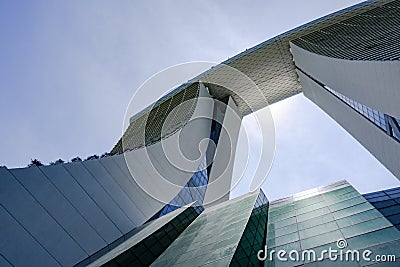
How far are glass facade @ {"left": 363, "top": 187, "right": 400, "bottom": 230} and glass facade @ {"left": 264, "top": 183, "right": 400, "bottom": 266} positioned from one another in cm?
70

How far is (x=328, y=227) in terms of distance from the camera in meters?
13.5

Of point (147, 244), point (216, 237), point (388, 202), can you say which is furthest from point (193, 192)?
point (216, 237)

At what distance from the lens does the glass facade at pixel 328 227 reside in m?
11.0

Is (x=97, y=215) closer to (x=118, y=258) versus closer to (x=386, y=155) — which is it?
(x=118, y=258)

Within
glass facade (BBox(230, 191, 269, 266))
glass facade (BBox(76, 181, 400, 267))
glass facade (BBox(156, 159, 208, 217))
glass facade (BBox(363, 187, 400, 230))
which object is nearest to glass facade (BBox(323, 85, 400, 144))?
glass facade (BBox(363, 187, 400, 230))

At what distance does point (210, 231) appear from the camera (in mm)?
14594

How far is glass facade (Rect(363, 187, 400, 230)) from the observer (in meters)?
13.8

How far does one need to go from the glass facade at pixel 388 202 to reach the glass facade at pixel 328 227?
0.70 m

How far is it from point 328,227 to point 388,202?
4562mm

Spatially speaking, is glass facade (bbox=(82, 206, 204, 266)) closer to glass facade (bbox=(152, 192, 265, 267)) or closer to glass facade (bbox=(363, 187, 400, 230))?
glass facade (bbox=(152, 192, 265, 267))

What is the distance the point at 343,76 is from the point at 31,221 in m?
15.9

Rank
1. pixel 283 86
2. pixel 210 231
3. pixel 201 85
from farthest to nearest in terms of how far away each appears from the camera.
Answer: pixel 283 86 < pixel 201 85 < pixel 210 231

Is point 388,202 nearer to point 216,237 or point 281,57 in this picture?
point 216,237

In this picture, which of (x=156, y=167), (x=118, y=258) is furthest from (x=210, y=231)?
(x=156, y=167)
